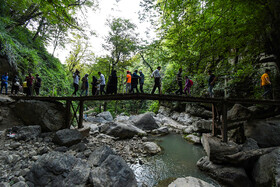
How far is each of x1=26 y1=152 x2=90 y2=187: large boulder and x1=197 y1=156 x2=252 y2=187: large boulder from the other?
6567 mm

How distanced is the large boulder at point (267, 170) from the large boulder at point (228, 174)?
0.46 meters

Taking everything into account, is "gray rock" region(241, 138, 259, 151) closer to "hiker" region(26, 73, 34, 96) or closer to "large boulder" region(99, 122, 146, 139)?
"large boulder" region(99, 122, 146, 139)

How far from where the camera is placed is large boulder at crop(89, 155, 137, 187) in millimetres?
4871

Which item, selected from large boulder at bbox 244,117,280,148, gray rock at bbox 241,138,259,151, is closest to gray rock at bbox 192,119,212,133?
large boulder at bbox 244,117,280,148

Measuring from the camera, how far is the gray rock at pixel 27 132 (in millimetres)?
7730

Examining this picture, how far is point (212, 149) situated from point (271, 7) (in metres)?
9.42

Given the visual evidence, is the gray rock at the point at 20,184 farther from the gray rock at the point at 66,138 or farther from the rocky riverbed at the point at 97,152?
the gray rock at the point at 66,138

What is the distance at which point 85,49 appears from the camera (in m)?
23.8

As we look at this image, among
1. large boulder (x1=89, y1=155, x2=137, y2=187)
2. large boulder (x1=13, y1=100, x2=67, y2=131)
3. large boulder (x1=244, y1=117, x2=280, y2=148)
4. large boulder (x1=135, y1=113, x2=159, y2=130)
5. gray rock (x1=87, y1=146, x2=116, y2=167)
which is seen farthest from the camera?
large boulder (x1=135, y1=113, x2=159, y2=130)

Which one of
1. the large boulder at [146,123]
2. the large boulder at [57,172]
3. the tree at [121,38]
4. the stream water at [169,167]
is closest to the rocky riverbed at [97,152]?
the large boulder at [57,172]

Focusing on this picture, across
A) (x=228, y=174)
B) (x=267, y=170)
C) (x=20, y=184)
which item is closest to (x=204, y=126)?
(x=228, y=174)

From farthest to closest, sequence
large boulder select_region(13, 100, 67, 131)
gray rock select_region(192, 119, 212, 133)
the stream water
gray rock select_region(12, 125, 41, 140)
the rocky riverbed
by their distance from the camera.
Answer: gray rock select_region(192, 119, 212, 133) → large boulder select_region(13, 100, 67, 131) → gray rock select_region(12, 125, 41, 140) → the stream water → the rocky riverbed

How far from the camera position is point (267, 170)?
18.1 feet

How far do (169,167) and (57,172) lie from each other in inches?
242
